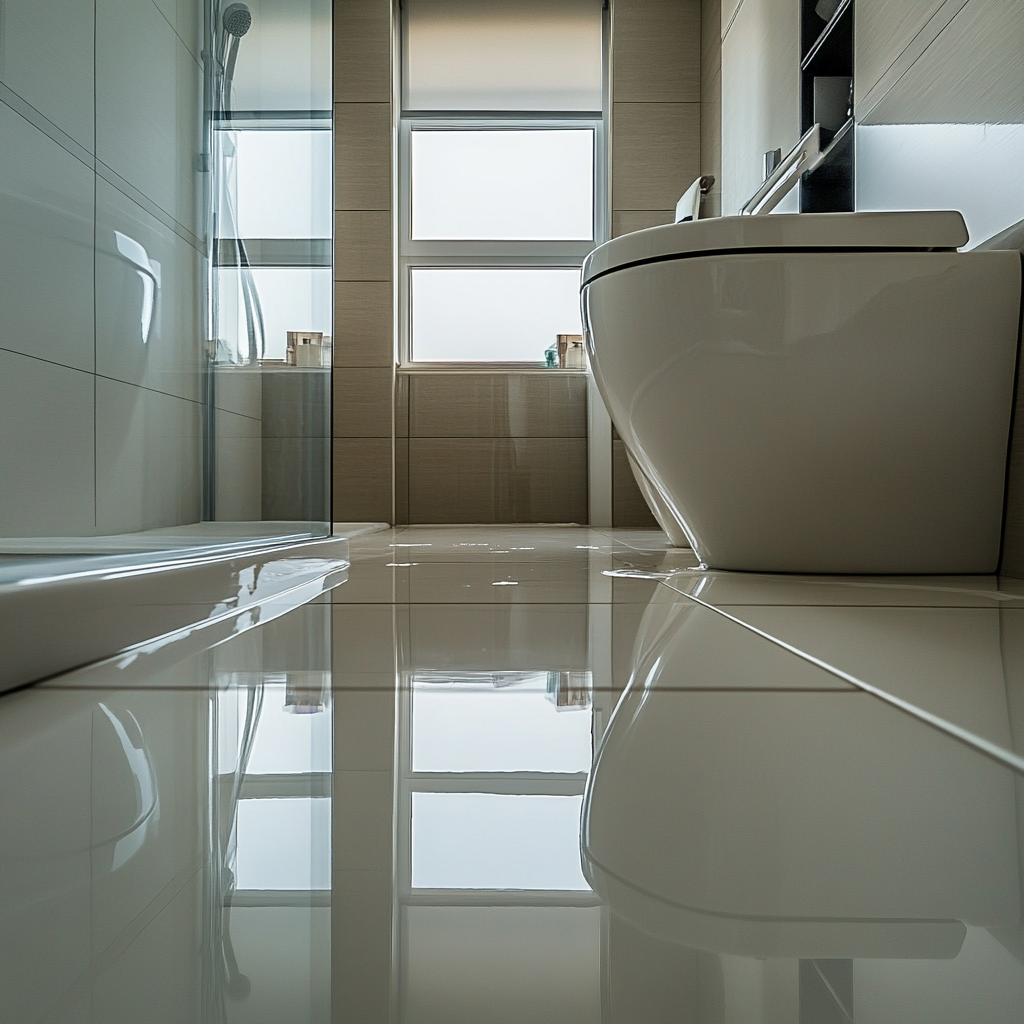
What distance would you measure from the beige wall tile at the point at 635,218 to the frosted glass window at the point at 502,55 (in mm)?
536

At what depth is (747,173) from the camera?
2508mm

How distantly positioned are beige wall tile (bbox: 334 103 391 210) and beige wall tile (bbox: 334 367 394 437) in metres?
0.59

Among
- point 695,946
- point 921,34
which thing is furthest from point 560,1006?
point 921,34

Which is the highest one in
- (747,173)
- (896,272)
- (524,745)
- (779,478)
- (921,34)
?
(747,173)

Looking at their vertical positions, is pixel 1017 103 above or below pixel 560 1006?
above

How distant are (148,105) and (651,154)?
237cm

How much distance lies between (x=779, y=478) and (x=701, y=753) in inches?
34.1

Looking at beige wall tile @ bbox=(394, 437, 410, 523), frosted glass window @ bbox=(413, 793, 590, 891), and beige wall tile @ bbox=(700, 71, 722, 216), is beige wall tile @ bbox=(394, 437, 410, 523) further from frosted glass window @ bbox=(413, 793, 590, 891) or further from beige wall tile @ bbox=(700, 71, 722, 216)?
frosted glass window @ bbox=(413, 793, 590, 891)

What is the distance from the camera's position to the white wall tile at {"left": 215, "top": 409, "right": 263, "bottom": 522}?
49.7 inches

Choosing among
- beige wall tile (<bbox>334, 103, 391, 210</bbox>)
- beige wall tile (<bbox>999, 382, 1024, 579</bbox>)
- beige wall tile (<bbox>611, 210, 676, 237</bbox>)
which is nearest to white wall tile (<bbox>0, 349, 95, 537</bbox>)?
beige wall tile (<bbox>999, 382, 1024, 579</bbox>)

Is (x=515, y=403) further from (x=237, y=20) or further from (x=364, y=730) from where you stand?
(x=364, y=730)

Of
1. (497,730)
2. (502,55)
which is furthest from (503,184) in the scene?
(497,730)

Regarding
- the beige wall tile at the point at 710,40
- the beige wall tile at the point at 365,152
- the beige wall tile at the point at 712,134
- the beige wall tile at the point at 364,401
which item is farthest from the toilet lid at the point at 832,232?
the beige wall tile at the point at 365,152

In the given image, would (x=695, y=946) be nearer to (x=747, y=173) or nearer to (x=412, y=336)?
(x=747, y=173)
